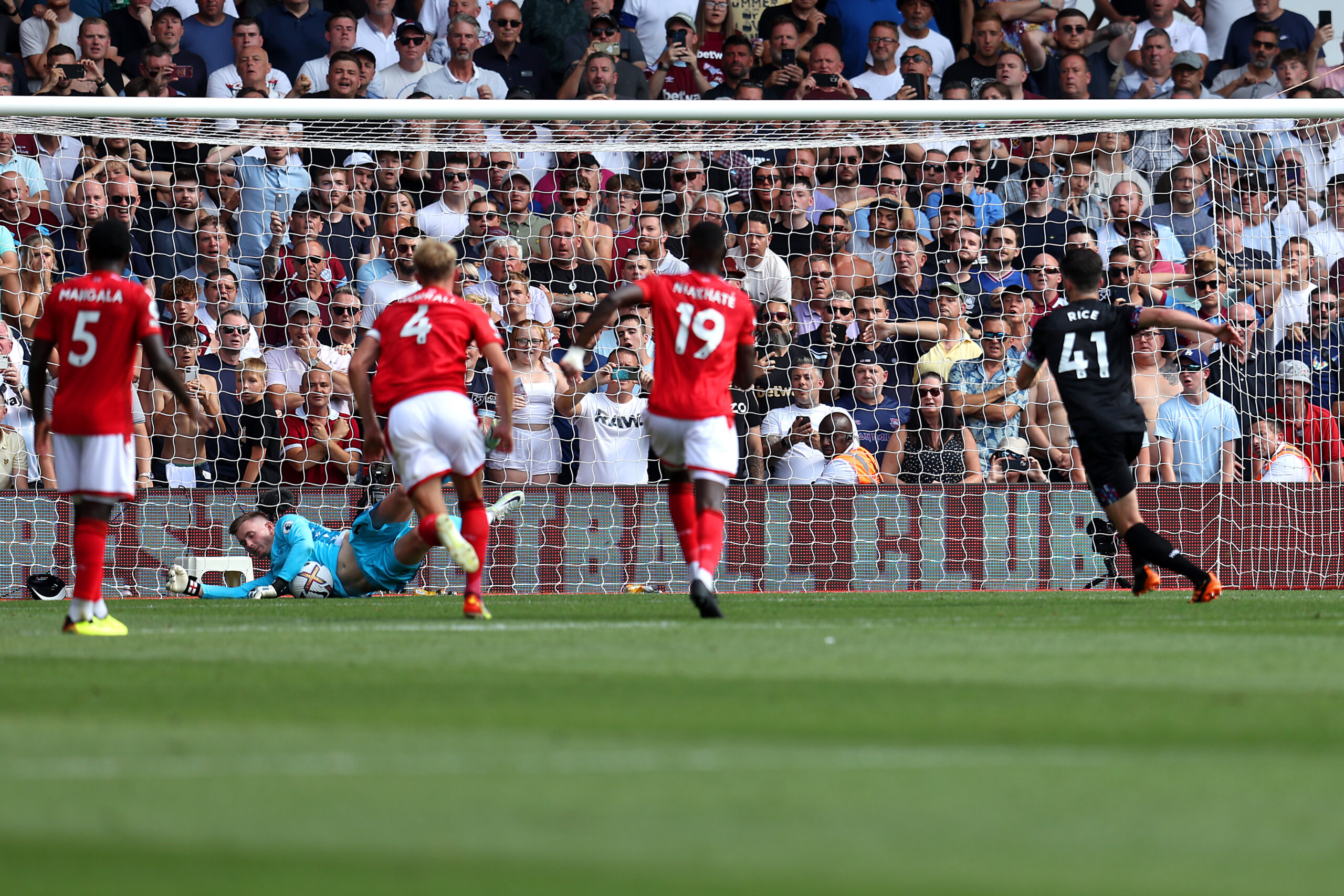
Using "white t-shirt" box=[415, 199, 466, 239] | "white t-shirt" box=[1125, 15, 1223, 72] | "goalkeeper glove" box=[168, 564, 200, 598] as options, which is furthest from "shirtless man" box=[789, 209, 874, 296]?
"goalkeeper glove" box=[168, 564, 200, 598]

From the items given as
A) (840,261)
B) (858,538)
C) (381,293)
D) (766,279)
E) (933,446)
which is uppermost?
(840,261)

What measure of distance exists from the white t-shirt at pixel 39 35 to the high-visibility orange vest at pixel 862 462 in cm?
793

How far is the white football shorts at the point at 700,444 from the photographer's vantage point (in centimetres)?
880

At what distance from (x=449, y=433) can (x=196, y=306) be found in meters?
5.45

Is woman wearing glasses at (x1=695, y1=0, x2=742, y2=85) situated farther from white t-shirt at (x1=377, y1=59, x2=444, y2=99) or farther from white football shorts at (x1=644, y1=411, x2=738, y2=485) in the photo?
white football shorts at (x1=644, y1=411, x2=738, y2=485)

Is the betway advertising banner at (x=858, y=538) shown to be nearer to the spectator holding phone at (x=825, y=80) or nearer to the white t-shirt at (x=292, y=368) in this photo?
the white t-shirt at (x=292, y=368)

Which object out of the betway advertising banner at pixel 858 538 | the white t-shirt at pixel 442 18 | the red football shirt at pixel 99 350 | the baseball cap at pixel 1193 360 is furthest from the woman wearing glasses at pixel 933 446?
the red football shirt at pixel 99 350

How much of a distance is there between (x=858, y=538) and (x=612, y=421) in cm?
221

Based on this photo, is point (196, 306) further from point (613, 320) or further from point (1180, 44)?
point (1180, 44)

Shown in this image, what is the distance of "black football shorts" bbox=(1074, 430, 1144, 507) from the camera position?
10.1 meters

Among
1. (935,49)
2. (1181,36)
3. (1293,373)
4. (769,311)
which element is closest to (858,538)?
(769,311)

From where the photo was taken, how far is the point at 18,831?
3021 millimetres

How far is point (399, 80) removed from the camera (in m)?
15.5

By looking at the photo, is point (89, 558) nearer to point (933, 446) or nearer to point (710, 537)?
point (710, 537)
